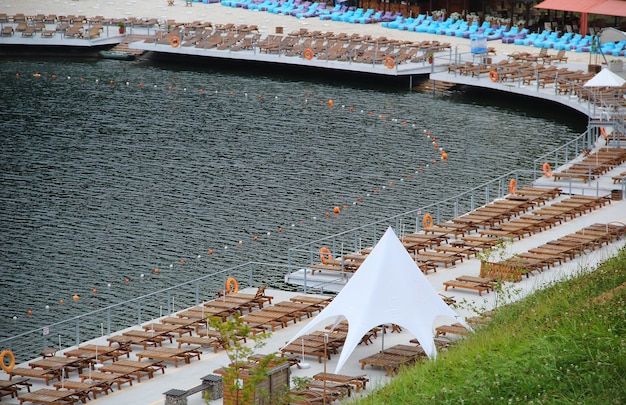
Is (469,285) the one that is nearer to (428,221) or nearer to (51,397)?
(428,221)

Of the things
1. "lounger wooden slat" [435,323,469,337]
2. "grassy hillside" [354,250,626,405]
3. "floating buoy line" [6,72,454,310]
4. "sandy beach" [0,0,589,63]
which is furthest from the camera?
"sandy beach" [0,0,589,63]

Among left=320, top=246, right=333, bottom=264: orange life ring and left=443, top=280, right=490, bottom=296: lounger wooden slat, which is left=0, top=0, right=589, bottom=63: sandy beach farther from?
left=443, top=280, right=490, bottom=296: lounger wooden slat

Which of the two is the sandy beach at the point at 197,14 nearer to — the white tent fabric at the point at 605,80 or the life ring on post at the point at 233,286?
the white tent fabric at the point at 605,80

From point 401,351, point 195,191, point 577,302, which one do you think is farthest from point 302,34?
point 577,302

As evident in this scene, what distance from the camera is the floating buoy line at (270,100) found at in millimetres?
35688

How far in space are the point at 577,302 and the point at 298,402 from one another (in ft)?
16.3

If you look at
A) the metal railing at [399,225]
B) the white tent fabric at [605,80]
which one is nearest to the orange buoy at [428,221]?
the metal railing at [399,225]

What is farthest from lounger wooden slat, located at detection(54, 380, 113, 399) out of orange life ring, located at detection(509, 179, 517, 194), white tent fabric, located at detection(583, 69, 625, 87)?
white tent fabric, located at detection(583, 69, 625, 87)

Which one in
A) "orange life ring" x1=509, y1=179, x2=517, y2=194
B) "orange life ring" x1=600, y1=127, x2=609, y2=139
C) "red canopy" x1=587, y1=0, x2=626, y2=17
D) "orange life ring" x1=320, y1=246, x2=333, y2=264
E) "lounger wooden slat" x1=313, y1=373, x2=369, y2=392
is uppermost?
"red canopy" x1=587, y1=0, x2=626, y2=17

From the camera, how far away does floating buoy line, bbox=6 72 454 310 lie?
3569 centimetres

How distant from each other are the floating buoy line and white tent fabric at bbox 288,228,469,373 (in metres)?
9.07

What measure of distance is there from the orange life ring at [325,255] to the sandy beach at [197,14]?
105 ft

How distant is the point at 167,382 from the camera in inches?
960

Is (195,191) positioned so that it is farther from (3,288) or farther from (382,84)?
(382,84)
